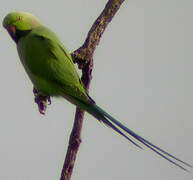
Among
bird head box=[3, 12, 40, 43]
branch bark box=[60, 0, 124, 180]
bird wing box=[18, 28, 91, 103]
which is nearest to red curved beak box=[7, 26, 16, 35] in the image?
bird head box=[3, 12, 40, 43]

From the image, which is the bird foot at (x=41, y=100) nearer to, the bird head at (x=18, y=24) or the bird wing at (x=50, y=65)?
the bird wing at (x=50, y=65)

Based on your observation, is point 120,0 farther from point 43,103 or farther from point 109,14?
point 43,103

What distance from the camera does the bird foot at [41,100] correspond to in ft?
12.8

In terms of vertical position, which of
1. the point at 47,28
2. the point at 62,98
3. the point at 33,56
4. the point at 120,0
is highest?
the point at 120,0

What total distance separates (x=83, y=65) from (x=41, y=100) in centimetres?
68

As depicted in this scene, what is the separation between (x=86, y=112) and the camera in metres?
3.80

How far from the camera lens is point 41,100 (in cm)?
409

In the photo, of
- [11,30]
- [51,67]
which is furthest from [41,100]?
[11,30]

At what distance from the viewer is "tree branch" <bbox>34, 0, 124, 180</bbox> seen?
10.8ft

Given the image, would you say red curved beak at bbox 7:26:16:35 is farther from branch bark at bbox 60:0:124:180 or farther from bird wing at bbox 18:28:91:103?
branch bark at bbox 60:0:124:180

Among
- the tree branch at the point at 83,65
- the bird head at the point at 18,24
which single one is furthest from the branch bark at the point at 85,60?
the bird head at the point at 18,24

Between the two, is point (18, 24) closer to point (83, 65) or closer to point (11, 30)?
point (11, 30)

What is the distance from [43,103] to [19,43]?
89 cm

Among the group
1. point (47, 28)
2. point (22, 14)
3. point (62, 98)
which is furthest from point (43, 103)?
point (22, 14)
